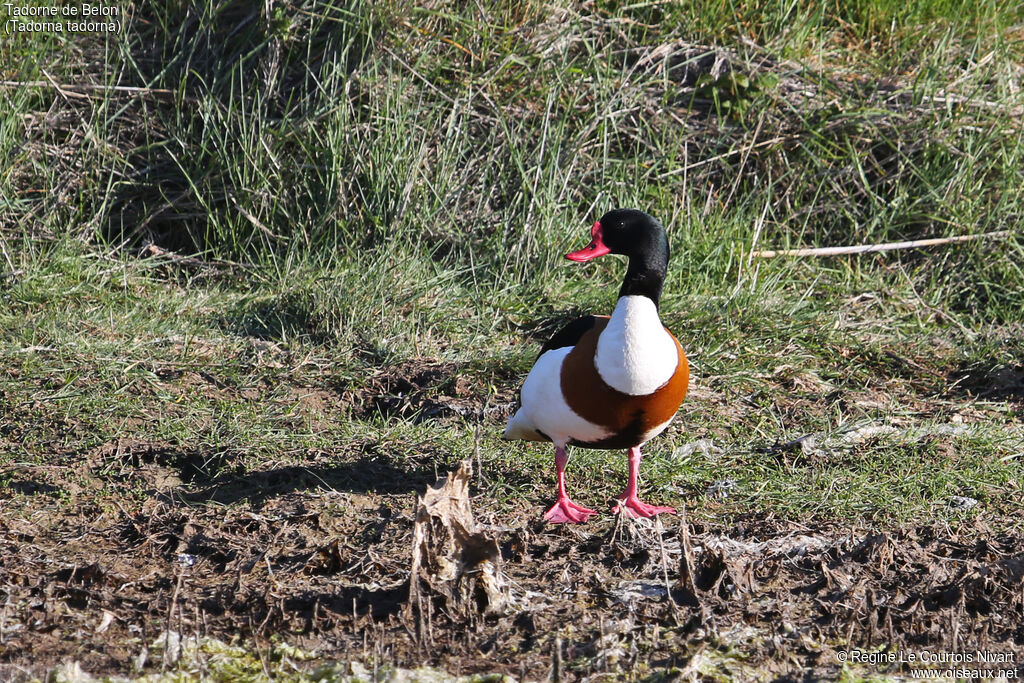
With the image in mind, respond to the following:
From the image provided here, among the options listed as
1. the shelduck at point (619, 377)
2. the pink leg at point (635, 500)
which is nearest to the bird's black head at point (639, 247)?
the shelduck at point (619, 377)

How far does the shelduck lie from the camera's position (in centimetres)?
343

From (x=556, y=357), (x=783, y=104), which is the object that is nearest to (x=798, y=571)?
(x=556, y=357)

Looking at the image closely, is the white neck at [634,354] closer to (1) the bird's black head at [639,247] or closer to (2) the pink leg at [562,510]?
(1) the bird's black head at [639,247]

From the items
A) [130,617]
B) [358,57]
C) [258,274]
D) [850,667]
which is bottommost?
[258,274]

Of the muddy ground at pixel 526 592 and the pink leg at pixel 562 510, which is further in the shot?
the pink leg at pixel 562 510

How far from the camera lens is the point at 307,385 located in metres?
4.69

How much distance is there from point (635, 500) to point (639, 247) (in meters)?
0.85

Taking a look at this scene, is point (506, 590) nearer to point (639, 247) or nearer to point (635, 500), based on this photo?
point (635, 500)

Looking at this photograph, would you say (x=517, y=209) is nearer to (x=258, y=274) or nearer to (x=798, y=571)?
(x=258, y=274)

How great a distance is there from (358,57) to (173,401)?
7.88ft

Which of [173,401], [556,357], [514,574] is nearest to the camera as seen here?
[514,574]

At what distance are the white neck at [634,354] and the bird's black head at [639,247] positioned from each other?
17 cm

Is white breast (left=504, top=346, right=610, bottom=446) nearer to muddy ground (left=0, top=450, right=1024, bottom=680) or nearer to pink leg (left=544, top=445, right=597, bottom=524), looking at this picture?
pink leg (left=544, top=445, right=597, bottom=524)

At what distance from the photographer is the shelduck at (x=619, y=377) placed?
3.43 metres
